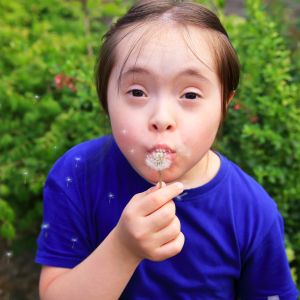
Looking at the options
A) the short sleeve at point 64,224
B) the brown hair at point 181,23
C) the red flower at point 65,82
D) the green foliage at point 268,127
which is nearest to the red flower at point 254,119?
the green foliage at point 268,127

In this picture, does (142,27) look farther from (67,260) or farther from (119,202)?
(67,260)

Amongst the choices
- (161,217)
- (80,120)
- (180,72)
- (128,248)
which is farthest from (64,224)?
(80,120)

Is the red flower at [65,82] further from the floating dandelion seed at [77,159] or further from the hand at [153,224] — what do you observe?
the hand at [153,224]

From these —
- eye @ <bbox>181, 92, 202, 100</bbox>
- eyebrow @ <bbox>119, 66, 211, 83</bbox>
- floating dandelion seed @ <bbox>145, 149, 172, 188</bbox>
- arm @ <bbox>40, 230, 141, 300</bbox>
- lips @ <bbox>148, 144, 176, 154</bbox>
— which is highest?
eyebrow @ <bbox>119, 66, 211, 83</bbox>

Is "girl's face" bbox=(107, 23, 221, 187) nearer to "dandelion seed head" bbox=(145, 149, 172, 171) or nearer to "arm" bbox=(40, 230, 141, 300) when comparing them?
"dandelion seed head" bbox=(145, 149, 172, 171)

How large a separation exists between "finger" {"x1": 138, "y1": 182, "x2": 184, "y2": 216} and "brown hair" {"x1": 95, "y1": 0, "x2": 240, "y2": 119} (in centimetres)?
32

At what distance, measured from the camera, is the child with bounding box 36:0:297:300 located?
3.40 feet

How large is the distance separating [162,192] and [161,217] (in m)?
0.05

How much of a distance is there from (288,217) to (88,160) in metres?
1.25

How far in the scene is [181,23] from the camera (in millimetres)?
1096

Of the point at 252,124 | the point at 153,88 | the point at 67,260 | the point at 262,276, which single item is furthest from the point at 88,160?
the point at 252,124

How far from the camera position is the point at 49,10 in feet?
11.8

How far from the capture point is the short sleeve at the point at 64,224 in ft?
4.24

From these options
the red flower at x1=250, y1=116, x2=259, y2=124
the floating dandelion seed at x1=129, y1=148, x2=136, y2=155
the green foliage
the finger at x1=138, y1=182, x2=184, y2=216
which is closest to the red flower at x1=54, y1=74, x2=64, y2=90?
the green foliage
